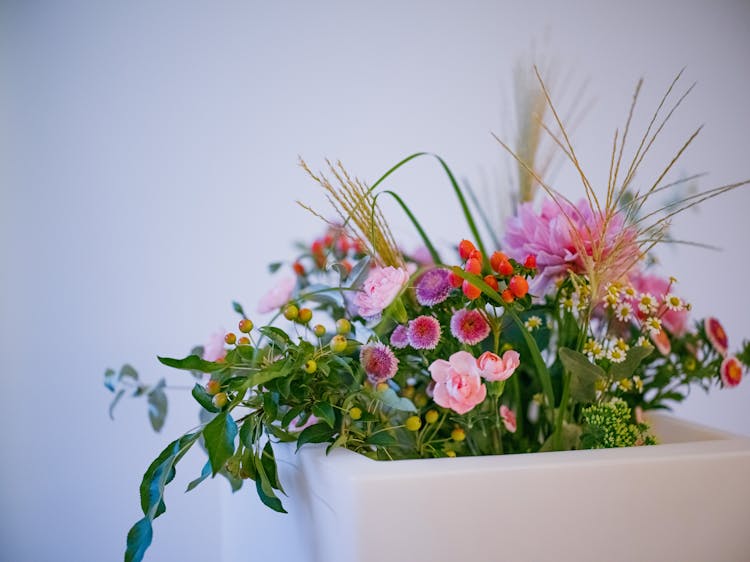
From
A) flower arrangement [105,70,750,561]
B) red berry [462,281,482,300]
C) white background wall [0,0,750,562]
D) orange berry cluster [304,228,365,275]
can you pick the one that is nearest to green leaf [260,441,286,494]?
flower arrangement [105,70,750,561]

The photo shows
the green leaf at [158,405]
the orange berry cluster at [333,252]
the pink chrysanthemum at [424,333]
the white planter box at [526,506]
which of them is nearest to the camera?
the white planter box at [526,506]

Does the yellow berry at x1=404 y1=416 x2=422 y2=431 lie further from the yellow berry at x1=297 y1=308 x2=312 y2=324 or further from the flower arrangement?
the yellow berry at x1=297 y1=308 x2=312 y2=324

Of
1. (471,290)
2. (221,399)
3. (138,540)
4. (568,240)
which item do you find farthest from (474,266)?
(138,540)

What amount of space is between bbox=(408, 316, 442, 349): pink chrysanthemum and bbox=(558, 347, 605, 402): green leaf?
0.12 m

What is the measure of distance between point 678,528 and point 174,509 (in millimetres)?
1251

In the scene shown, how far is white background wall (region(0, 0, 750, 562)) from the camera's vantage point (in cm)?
147

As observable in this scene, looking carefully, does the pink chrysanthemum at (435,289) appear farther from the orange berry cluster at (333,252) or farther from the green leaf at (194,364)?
the orange berry cluster at (333,252)

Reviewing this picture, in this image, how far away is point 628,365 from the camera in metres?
0.65

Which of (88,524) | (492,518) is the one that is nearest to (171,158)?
(88,524)

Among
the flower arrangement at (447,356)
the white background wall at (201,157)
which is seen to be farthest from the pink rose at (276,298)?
the white background wall at (201,157)

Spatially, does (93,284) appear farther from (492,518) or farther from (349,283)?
(492,518)

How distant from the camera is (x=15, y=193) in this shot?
1.44m

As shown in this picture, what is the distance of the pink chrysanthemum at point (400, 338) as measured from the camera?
60 cm

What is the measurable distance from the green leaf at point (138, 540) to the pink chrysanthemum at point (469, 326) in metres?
0.28
